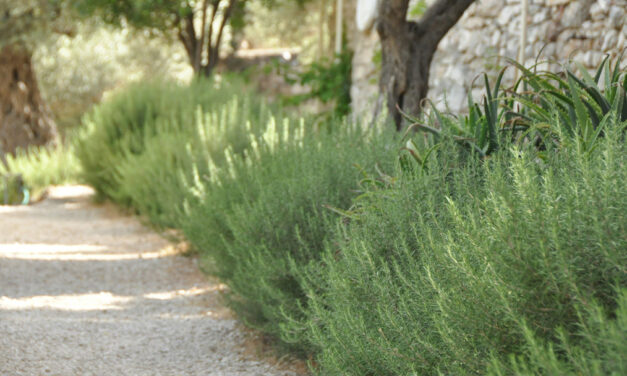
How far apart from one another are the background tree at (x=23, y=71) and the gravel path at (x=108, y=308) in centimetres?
453

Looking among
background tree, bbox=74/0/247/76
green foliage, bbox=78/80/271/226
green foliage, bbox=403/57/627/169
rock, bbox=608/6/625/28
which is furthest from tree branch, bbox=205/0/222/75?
green foliage, bbox=403/57/627/169

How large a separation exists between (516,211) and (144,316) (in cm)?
293

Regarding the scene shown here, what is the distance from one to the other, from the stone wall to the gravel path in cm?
165

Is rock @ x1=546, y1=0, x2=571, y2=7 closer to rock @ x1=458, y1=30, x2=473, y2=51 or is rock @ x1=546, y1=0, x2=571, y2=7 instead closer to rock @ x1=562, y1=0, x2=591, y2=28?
rock @ x1=562, y1=0, x2=591, y2=28

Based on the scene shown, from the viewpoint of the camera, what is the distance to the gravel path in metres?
3.11

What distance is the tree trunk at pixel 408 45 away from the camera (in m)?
4.57

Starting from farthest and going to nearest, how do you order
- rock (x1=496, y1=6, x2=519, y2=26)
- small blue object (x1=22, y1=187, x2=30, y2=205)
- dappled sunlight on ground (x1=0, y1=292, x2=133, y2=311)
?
small blue object (x1=22, y1=187, x2=30, y2=205) < rock (x1=496, y1=6, x2=519, y2=26) < dappled sunlight on ground (x1=0, y1=292, x2=133, y2=311)

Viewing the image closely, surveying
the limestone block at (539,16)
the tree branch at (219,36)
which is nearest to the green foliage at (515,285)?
the limestone block at (539,16)

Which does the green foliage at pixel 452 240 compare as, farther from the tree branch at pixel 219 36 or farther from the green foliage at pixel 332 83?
the tree branch at pixel 219 36

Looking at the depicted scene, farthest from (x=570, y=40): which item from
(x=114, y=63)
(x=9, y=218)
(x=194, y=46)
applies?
(x=114, y=63)

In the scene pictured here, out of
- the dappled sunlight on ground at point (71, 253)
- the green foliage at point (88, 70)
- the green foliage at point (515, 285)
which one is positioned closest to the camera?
the green foliage at point (515, 285)

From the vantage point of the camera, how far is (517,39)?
5.55 m

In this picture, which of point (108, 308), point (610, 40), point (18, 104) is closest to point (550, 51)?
point (610, 40)

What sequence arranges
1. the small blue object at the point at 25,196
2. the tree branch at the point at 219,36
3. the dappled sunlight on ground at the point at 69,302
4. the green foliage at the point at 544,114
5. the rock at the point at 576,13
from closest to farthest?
the green foliage at the point at 544,114
the dappled sunlight on ground at the point at 69,302
the rock at the point at 576,13
the small blue object at the point at 25,196
the tree branch at the point at 219,36
